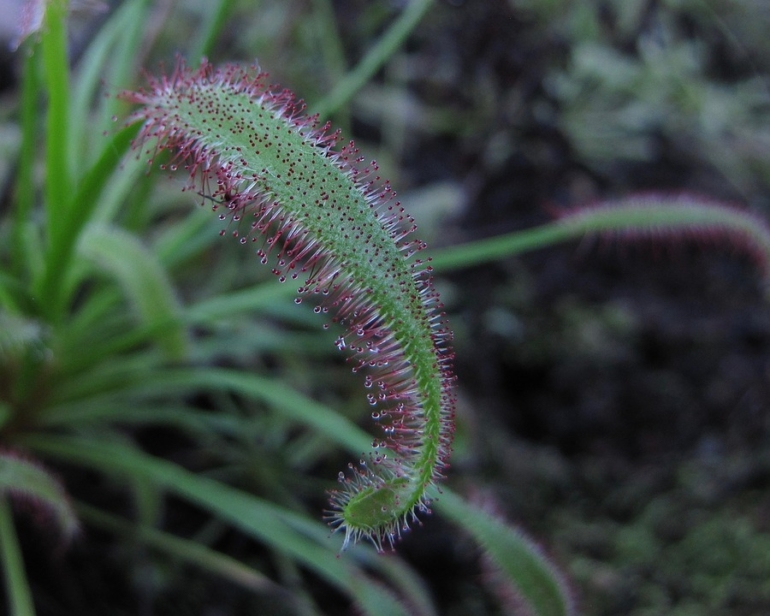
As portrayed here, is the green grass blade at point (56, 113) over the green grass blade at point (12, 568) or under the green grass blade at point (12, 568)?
over

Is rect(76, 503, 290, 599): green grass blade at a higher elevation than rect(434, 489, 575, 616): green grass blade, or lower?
lower

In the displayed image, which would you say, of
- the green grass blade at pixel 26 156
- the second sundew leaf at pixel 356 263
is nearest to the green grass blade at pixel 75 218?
the green grass blade at pixel 26 156

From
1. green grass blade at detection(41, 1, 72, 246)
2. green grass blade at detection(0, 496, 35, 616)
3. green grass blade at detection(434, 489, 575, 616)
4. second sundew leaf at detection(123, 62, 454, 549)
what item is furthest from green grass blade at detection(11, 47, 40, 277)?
green grass blade at detection(434, 489, 575, 616)

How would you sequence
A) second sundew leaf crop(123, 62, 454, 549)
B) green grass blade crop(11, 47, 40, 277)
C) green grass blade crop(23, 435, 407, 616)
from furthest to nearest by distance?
green grass blade crop(11, 47, 40, 277), green grass blade crop(23, 435, 407, 616), second sundew leaf crop(123, 62, 454, 549)

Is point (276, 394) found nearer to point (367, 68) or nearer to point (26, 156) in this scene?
point (26, 156)

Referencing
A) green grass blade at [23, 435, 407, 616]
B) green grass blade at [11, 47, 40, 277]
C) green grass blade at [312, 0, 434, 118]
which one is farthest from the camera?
green grass blade at [312, 0, 434, 118]

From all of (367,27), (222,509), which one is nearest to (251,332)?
(222,509)

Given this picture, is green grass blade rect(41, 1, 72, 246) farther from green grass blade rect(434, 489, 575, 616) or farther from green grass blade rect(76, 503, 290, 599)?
green grass blade rect(434, 489, 575, 616)

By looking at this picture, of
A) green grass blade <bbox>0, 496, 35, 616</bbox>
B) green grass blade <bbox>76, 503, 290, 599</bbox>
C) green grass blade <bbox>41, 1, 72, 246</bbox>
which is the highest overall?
green grass blade <bbox>41, 1, 72, 246</bbox>

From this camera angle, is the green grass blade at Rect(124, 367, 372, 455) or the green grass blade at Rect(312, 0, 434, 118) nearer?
the green grass blade at Rect(124, 367, 372, 455)

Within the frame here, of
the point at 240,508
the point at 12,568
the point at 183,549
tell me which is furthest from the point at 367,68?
the point at 12,568

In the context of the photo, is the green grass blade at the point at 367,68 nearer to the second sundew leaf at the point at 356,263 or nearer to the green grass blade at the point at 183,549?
the second sundew leaf at the point at 356,263
